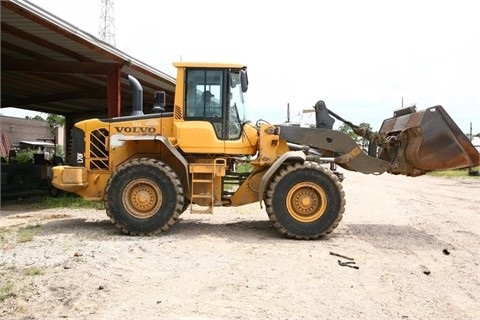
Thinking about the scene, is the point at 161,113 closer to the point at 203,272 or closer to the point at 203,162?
the point at 203,162

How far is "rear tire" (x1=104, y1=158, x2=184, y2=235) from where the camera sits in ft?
27.3

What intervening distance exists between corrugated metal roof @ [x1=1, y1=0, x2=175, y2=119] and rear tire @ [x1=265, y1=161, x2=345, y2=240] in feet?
20.4

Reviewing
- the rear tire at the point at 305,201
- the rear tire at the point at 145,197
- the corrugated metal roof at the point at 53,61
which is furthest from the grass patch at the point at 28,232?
the corrugated metal roof at the point at 53,61

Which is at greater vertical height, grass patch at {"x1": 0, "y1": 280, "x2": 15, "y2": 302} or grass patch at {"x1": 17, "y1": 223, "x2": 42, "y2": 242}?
grass patch at {"x1": 0, "y1": 280, "x2": 15, "y2": 302}

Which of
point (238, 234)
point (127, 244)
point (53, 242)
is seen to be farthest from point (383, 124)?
point (53, 242)

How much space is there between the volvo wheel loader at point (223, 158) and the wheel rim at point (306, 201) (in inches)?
0.7

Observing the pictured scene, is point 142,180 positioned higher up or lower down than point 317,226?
higher up

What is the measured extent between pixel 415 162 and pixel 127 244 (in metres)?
5.33

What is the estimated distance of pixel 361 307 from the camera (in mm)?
4832

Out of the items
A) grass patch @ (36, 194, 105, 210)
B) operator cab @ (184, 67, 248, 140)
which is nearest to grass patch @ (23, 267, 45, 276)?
operator cab @ (184, 67, 248, 140)

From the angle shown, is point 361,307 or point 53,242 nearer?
point 361,307

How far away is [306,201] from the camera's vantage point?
8352 millimetres

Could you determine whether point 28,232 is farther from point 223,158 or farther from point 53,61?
point 53,61

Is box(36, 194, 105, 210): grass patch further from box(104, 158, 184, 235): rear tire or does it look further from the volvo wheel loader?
box(104, 158, 184, 235): rear tire
